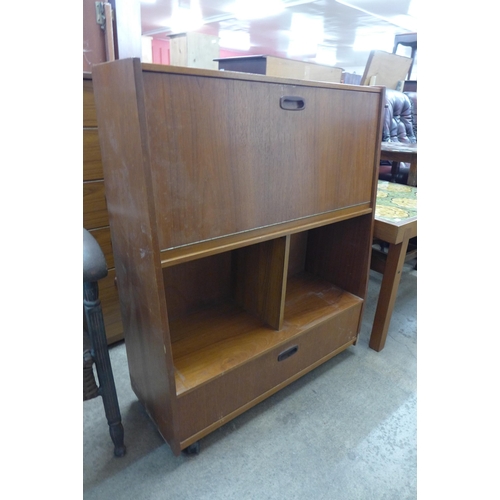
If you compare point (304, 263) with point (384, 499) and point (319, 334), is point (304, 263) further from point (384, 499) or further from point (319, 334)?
point (384, 499)

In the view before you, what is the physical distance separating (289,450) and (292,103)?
101cm

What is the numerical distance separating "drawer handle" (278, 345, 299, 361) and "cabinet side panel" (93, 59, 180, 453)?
0.39 metres

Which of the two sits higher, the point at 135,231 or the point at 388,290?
the point at 135,231

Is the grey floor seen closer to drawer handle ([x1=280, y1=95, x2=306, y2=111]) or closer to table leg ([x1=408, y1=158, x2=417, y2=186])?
drawer handle ([x1=280, y1=95, x2=306, y2=111])

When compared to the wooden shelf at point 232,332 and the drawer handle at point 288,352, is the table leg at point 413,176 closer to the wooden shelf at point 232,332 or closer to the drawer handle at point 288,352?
the wooden shelf at point 232,332

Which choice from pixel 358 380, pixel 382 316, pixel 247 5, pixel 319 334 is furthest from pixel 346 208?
pixel 247 5

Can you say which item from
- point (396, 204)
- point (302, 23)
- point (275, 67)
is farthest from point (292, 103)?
point (302, 23)

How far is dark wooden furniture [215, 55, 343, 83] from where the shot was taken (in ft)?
4.62

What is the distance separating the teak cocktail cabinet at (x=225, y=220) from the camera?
722 mm

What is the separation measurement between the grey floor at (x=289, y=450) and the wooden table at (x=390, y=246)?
219mm

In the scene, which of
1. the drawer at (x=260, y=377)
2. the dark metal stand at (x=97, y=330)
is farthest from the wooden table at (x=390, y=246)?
the dark metal stand at (x=97, y=330)

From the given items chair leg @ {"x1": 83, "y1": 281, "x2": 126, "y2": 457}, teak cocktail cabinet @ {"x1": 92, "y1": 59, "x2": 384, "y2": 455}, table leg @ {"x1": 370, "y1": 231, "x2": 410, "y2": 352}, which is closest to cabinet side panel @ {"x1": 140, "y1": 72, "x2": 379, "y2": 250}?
teak cocktail cabinet @ {"x1": 92, "y1": 59, "x2": 384, "y2": 455}

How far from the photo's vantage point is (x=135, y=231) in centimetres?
80

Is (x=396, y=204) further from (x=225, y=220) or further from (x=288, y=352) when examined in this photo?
(x=225, y=220)
